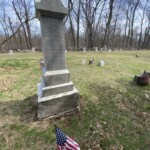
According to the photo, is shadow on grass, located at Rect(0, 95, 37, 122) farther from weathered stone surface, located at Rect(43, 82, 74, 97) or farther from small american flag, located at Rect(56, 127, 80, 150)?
small american flag, located at Rect(56, 127, 80, 150)

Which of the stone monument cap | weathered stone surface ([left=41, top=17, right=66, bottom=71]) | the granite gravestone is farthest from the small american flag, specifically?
the stone monument cap

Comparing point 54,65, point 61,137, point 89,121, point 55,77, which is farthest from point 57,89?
point 61,137

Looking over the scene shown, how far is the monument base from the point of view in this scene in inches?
130

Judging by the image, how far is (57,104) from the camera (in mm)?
3449

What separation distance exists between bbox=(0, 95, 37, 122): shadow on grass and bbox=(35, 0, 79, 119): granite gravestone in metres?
0.41

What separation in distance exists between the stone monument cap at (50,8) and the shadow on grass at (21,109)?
8.29 feet

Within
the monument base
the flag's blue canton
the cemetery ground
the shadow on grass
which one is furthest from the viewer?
the shadow on grass

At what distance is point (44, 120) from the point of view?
3.37 metres

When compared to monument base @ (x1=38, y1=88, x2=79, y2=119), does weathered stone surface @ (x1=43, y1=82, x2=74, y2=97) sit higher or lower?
higher

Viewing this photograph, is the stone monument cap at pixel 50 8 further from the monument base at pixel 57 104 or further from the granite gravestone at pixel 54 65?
the monument base at pixel 57 104

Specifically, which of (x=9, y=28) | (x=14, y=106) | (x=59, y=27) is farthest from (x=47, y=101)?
(x=9, y=28)

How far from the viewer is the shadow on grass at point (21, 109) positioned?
3.53 meters

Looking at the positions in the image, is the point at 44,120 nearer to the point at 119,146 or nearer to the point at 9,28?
the point at 119,146

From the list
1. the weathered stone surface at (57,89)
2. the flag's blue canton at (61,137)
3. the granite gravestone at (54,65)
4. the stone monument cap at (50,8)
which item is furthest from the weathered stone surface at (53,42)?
the flag's blue canton at (61,137)
